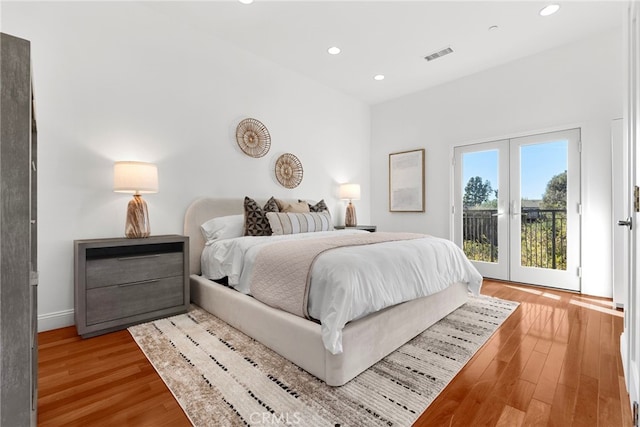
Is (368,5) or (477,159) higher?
(368,5)

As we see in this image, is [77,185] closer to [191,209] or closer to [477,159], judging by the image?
[191,209]

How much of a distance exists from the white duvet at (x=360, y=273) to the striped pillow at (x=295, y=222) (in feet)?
0.60

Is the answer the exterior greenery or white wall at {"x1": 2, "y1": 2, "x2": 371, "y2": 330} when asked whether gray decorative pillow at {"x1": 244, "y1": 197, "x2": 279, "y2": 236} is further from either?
→ the exterior greenery

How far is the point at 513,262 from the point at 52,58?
5228 mm

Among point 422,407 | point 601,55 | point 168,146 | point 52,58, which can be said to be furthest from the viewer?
point 601,55

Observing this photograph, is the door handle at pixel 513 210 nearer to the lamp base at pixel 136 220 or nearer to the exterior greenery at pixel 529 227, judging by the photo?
the exterior greenery at pixel 529 227

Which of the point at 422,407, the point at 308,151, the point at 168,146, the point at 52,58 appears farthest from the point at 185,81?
the point at 422,407

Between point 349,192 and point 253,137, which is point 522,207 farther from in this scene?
point 253,137

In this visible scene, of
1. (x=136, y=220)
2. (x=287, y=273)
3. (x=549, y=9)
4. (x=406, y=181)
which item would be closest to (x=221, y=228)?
(x=136, y=220)

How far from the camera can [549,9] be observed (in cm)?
279

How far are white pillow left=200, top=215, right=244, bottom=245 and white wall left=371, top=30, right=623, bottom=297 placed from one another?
9.53ft

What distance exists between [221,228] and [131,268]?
0.88m

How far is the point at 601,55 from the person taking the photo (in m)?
3.18

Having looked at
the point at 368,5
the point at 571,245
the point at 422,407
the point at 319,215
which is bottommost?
the point at 422,407
